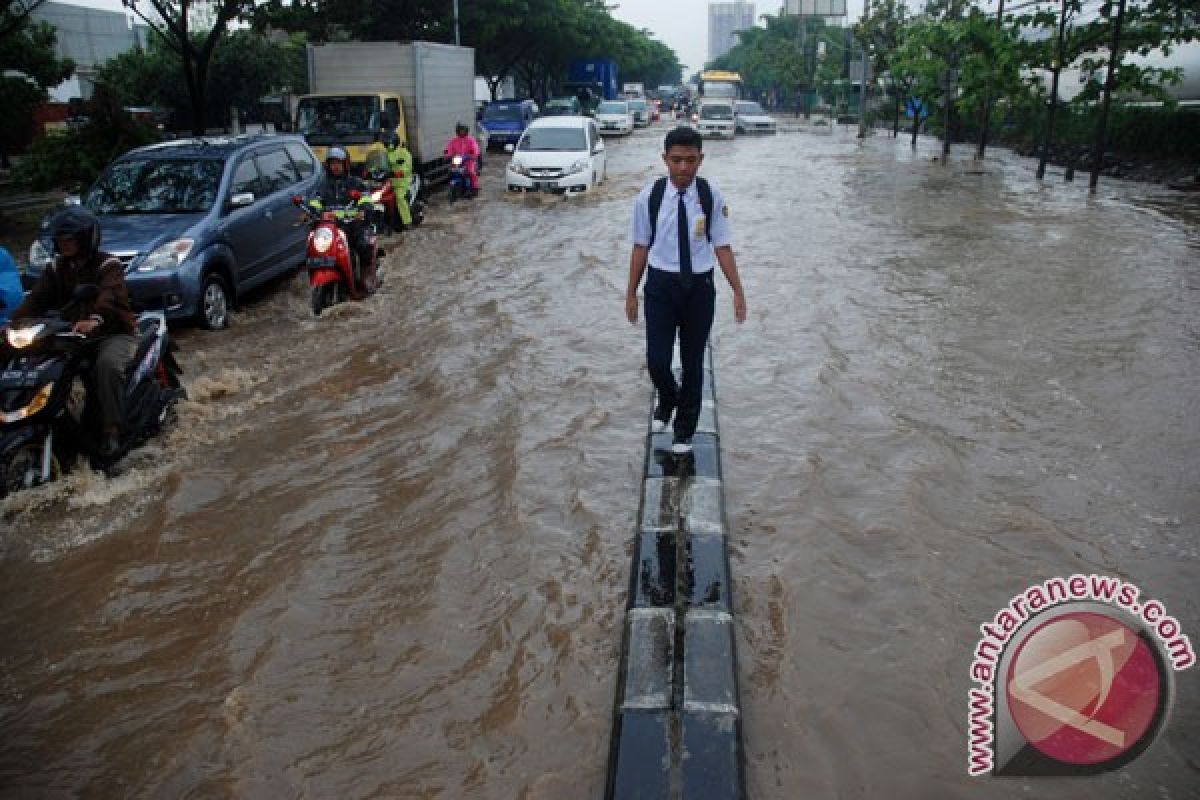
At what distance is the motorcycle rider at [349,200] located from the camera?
9.78 m

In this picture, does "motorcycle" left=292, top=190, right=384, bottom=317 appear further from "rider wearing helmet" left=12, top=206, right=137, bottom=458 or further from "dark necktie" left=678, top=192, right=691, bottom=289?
"dark necktie" left=678, top=192, right=691, bottom=289

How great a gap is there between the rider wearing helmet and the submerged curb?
3191 mm

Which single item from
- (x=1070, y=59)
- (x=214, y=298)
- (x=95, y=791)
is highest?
(x=1070, y=59)

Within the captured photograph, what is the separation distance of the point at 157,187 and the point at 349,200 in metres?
1.90

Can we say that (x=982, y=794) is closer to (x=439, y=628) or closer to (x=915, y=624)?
(x=915, y=624)

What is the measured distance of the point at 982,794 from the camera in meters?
2.92

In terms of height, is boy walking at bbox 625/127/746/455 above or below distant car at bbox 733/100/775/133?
below

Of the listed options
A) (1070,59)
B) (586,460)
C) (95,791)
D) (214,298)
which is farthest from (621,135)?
(95,791)

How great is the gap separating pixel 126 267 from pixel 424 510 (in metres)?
4.72

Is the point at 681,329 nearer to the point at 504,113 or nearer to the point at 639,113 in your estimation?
the point at 504,113

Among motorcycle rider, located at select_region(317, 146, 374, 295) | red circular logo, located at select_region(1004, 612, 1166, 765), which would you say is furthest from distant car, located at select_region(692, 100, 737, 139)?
red circular logo, located at select_region(1004, 612, 1166, 765)

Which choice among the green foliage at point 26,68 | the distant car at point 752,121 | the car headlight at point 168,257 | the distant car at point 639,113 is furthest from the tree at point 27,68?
the distant car at point 639,113

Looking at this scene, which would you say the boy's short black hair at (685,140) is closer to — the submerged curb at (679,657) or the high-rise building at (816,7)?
the submerged curb at (679,657)

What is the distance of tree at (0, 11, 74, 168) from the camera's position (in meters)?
15.9
